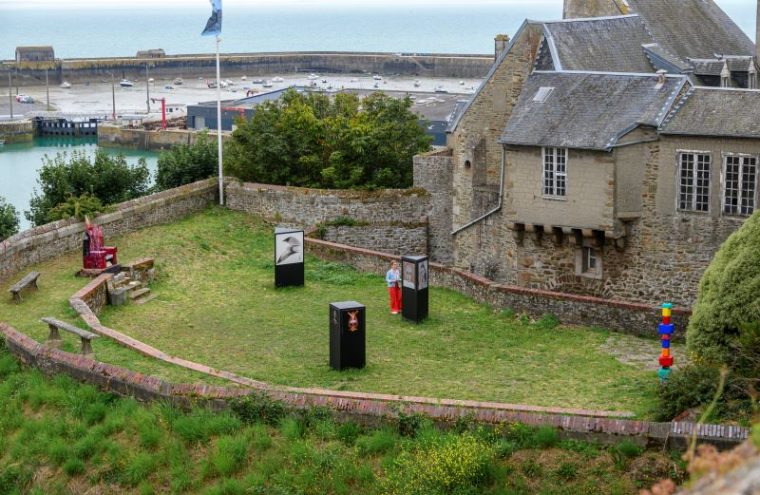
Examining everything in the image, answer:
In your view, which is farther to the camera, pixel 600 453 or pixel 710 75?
pixel 710 75

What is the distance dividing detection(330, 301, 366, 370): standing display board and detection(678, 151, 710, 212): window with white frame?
9.52m

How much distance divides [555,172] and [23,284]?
12.1 metres

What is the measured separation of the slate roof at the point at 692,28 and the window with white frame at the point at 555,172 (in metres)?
9.90

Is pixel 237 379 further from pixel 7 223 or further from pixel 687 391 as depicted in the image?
pixel 7 223

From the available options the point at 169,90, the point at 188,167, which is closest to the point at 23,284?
the point at 188,167

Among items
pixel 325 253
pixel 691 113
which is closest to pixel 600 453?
pixel 691 113

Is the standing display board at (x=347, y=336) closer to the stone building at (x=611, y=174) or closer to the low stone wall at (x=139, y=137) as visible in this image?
the stone building at (x=611, y=174)

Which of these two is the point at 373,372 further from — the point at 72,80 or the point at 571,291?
the point at 72,80

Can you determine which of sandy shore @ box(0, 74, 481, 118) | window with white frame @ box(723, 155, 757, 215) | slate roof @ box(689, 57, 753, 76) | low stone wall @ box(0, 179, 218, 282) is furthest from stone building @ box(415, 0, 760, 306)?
sandy shore @ box(0, 74, 481, 118)

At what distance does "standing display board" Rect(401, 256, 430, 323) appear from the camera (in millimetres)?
24656

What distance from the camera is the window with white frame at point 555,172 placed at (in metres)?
27.7

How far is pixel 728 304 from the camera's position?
17.9 metres

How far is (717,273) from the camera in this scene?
18.7m

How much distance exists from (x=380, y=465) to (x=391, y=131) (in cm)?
2237
